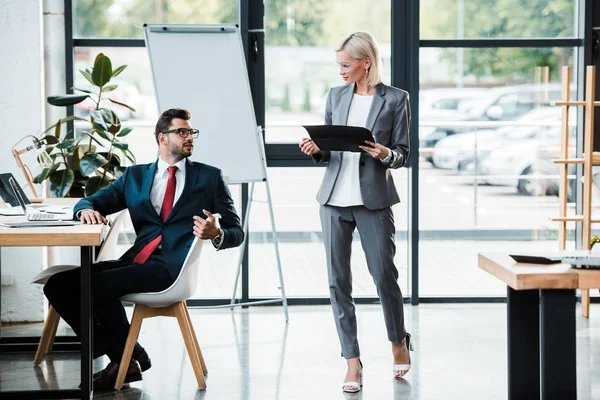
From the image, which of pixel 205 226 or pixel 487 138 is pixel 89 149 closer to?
pixel 205 226

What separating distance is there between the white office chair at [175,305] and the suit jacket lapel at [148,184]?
0.31 metres

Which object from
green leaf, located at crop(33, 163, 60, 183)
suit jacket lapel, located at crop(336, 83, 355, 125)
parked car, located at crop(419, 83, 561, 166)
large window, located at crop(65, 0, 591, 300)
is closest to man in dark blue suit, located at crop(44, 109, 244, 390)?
suit jacket lapel, located at crop(336, 83, 355, 125)

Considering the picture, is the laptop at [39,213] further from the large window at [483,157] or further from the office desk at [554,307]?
the large window at [483,157]

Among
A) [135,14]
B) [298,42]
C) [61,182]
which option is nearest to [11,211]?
[61,182]

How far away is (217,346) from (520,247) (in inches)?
91.5

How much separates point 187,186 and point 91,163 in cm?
123

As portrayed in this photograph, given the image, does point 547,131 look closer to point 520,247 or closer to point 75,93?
point 520,247

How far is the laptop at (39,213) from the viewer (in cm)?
383

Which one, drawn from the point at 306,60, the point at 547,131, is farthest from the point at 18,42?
the point at 547,131

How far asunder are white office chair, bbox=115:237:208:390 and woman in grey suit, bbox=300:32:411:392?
2.03ft

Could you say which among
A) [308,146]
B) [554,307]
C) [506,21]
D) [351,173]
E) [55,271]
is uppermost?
[506,21]

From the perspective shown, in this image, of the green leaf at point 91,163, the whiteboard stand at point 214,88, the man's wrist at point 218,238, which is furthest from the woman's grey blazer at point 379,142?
the green leaf at point 91,163

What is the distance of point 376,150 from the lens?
379cm

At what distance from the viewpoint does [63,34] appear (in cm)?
558
